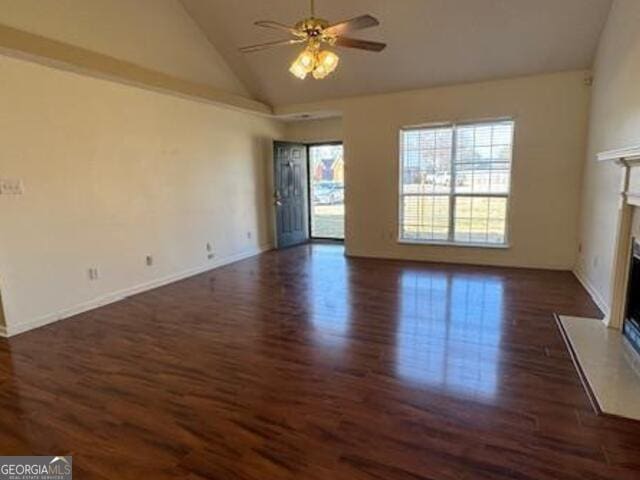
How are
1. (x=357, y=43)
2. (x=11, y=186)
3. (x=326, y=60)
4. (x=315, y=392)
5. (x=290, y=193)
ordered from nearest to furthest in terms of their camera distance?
(x=315, y=392) < (x=326, y=60) < (x=357, y=43) < (x=11, y=186) < (x=290, y=193)

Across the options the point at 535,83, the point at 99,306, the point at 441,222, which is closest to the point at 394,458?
the point at 99,306

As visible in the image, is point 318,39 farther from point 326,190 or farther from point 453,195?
point 326,190

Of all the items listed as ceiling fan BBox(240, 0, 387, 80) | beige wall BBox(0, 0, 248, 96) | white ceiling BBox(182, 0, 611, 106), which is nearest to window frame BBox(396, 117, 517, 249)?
white ceiling BBox(182, 0, 611, 106)

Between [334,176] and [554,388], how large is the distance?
656 centimetres

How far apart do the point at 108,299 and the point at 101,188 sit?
1291 millimetres

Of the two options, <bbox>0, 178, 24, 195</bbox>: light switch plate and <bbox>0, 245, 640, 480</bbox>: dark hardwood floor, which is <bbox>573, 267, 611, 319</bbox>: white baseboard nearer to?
<bbox>0, 245, 640, 480</bbox>: dark hardwood floor

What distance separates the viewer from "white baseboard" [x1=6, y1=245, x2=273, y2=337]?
3.71m

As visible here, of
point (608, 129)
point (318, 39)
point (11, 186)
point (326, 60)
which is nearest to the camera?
point (318, 39)

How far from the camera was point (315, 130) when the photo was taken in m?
7.91

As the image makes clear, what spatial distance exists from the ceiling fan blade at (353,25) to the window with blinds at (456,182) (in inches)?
136

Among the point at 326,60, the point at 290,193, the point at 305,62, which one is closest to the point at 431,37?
the point at 326,60

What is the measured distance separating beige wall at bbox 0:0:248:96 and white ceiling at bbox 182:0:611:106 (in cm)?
24

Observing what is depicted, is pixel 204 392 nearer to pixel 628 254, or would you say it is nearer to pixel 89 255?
pixel 89 255

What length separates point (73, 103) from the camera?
4070 millimetres
